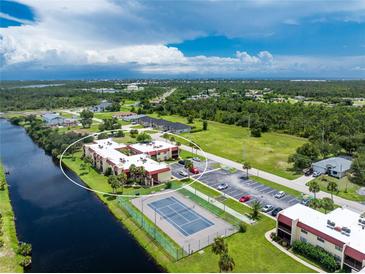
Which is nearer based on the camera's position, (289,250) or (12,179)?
(289,250)

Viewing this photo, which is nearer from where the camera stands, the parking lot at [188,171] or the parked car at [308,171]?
the parked car at [308,171]

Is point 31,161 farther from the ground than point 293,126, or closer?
closer

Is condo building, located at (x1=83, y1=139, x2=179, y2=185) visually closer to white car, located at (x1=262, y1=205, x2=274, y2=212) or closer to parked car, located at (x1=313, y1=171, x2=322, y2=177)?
white car, located at (x1=262, y1=205, x2=274, y2=212)

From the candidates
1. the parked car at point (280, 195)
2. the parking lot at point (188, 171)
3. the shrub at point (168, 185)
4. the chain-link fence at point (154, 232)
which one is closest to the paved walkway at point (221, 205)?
the shrub at point (168, 185)

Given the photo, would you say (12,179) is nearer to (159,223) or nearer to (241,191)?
(159,223)

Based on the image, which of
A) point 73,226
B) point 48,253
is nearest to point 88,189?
point 73,226

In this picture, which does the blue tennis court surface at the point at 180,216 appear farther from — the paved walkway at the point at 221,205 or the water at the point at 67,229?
the water at the point at 67,229
